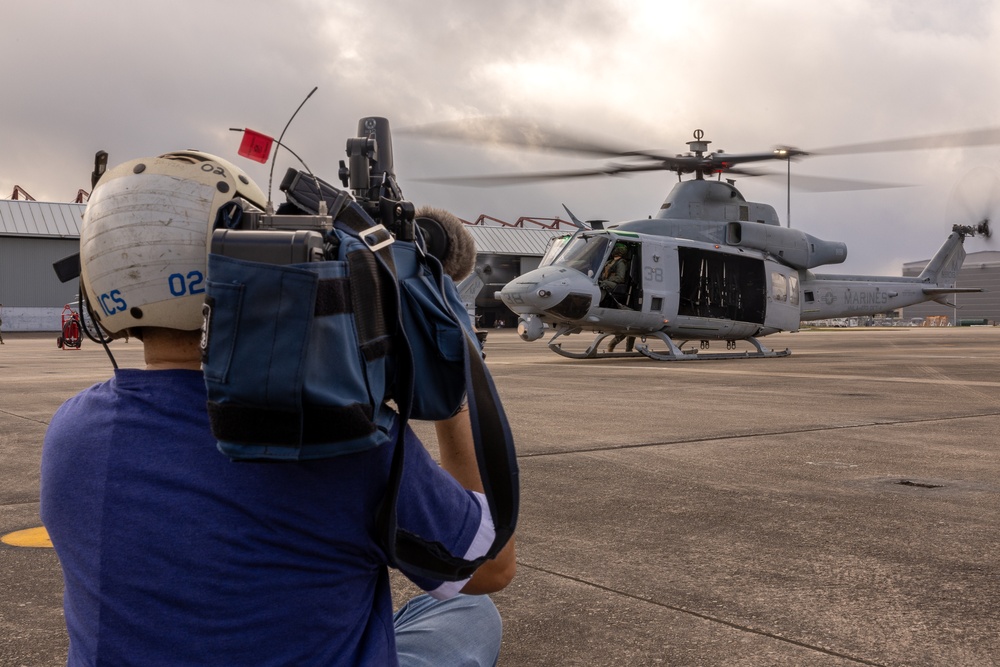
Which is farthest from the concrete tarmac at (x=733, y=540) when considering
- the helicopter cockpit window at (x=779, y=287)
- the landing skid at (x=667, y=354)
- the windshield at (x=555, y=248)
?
the helicopter cockpit window at (x=779, y=287)

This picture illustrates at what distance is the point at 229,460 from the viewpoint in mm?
1319

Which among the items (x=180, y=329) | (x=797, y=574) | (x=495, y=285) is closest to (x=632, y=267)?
(x=797, y=574)

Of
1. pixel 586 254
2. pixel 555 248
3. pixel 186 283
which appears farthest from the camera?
pixel 555 248

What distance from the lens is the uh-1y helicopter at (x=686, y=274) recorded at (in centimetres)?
1614

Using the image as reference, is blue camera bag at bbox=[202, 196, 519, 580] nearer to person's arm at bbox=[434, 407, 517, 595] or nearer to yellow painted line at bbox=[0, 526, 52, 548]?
person's arm at bbox=[434, 407, 517, 595]

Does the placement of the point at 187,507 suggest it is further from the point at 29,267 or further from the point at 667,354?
the point at 29,267

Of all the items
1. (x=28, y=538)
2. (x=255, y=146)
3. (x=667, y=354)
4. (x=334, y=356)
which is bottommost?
(x=667, y=354)

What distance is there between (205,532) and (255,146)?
0.88 metres

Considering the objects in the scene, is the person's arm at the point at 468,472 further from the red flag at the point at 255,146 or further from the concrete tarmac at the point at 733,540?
the red flag at the point at 255,146

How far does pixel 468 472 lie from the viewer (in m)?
1.58

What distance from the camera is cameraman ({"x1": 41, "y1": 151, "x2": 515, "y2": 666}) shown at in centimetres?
133

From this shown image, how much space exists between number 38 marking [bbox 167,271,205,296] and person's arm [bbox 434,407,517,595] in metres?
0.44

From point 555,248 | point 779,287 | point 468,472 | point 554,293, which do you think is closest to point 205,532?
point 468,472

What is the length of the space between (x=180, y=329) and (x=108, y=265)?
159 millimetres
